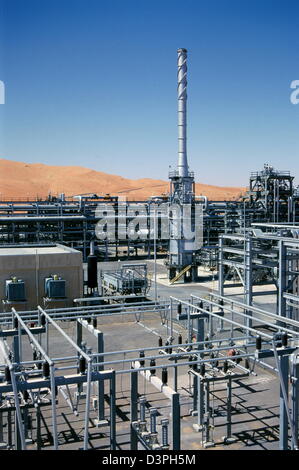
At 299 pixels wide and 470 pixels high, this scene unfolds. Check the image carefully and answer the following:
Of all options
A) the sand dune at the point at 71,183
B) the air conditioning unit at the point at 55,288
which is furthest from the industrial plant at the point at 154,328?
the sand dune at the point at 71,183

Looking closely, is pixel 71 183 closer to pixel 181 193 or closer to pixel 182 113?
pixel 182 113

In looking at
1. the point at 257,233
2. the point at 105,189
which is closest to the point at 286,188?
the point at 257,233

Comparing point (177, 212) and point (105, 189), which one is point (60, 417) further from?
point (105, 189)

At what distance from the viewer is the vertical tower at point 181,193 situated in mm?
37031

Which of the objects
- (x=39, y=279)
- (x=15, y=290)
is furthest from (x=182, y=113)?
(x=15, y=290)

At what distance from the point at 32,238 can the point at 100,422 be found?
110 feet

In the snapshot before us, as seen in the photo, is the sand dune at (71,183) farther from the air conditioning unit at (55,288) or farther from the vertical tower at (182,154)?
the air conditioning unit at (55,288)

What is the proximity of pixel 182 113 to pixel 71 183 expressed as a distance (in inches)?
4786

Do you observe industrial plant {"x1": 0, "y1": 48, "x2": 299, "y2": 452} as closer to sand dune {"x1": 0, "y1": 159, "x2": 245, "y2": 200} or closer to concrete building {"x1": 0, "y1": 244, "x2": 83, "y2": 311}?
concrete building {"x1": 0, "y1": 244, "x2": 83, "y2": 311}

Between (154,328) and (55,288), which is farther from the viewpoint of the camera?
(55,288)

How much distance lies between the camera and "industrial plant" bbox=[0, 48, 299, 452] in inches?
433

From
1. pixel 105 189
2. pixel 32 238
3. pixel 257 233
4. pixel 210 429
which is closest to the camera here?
pixel 210 429

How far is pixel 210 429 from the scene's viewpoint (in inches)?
516

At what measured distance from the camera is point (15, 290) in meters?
25.3
